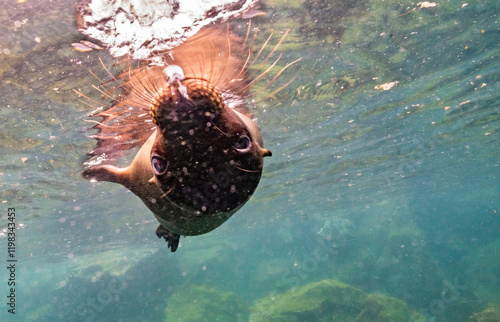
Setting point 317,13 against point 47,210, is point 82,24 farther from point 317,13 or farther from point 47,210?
point 47,210

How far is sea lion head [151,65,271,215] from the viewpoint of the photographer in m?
2.19

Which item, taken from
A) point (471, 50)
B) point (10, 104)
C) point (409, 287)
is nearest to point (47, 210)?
point (10, 104)

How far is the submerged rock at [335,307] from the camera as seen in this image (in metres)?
20.6

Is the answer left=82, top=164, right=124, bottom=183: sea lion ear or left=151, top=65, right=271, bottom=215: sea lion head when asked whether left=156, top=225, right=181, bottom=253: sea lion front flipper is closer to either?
left=82, top=164, right=124, bottom=183: sea lion ear

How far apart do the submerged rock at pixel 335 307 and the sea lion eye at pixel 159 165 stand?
21505 millimetres

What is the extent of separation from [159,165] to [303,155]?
17.5 m

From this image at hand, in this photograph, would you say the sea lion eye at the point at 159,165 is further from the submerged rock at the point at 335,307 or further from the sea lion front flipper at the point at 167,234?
the submerged rock at the point at 335,307

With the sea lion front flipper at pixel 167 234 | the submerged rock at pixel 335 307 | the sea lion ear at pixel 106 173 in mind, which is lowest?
the submerged rock at pixel 335 307

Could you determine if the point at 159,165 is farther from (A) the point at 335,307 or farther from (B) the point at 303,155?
(A) the point at 335,307

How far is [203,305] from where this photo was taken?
85.8 feet

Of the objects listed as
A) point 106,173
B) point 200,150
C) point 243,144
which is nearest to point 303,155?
point 106,173

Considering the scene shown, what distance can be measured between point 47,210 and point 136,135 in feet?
48.5

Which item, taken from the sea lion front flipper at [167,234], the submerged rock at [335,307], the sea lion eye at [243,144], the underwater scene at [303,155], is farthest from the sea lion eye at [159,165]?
the submerged rock at [335,307]

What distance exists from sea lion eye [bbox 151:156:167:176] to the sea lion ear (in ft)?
5.65
